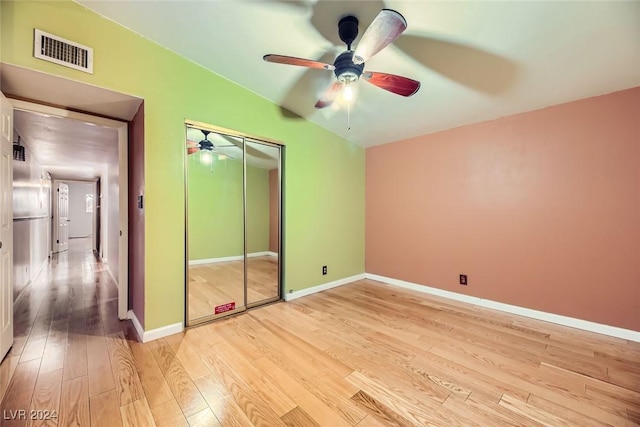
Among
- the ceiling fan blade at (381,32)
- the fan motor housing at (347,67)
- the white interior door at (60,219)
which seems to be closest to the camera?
the ceiling fan blade at (381,32)

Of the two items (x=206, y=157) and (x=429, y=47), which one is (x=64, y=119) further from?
(x=429, y=47)

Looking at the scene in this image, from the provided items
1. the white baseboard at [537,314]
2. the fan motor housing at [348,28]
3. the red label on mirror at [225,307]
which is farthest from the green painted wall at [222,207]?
the white baseboard at [537,314]

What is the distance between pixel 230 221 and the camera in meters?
3.17

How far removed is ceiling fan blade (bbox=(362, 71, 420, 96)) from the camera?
6.08 feet

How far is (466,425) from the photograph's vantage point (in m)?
1.37

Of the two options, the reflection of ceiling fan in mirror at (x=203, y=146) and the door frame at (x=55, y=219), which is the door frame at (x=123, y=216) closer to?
the reflection of ceiling fan in mirror at (x=203, y=146)

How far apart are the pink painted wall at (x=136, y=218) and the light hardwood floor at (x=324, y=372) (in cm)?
34

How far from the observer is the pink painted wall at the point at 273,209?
3.39 m

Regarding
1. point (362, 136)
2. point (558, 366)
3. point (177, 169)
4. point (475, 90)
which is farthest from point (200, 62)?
point (558, 366)

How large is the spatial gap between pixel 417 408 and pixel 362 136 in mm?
3432

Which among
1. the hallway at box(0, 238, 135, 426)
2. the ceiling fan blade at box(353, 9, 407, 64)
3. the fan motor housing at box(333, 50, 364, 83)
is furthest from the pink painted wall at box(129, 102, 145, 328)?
the ceiling fan blade at box(353, 9, 407, 64)

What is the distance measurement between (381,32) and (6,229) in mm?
3125

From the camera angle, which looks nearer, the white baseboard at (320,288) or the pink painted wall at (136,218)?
the pink painted wall at (136,218)

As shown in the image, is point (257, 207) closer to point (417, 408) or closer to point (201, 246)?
point (201, 246)
